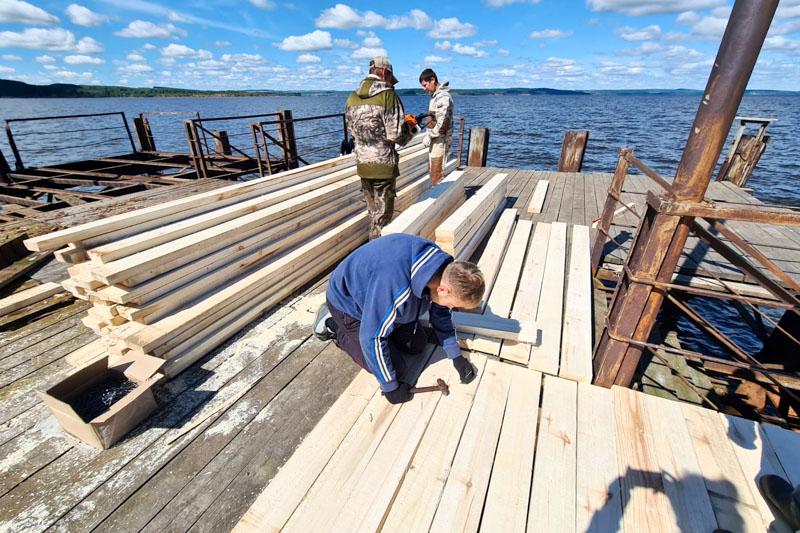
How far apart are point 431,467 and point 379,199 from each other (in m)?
3.66

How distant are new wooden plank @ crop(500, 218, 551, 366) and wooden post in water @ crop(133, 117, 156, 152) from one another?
571 inches

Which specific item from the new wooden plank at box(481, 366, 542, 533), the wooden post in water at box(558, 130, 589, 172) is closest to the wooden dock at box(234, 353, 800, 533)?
the new wooden plank at box(481, 366, 542, 533)

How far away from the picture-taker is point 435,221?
552cm

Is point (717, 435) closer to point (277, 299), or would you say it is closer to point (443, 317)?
point (443, 317)

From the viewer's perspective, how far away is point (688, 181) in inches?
91.7

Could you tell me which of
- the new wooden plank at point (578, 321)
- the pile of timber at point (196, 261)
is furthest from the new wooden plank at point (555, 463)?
the pile of timber at point (196, 261)

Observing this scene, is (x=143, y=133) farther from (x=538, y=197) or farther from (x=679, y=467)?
(x=679, y=467)

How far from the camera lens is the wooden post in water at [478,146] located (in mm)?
11914

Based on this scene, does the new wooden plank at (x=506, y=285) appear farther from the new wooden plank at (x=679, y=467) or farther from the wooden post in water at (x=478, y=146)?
the wooden post in water at (x=478, y=146)

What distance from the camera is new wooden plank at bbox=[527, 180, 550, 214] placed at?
25.0 ft

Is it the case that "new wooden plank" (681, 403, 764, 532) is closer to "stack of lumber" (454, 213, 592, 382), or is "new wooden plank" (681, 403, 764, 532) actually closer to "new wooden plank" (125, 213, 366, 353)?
"stack of lumber" (454, 213, 592, 382)

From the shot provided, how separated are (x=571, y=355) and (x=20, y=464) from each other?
14.7ft

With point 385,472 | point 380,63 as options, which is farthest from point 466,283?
point 380,63

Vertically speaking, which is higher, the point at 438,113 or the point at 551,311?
the point at 438,113
